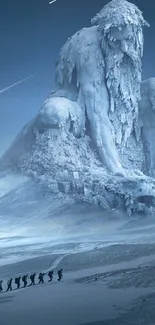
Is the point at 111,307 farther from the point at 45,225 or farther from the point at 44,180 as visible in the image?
the point at 44,180

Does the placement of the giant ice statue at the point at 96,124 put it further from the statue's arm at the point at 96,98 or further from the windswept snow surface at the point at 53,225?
the windswept snow surface at the point at 53,225

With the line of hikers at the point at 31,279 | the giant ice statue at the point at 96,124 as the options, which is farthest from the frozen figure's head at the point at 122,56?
the line of hikers at the point at 31,279

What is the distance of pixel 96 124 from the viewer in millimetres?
9859

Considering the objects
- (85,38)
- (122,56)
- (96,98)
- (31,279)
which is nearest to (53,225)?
(31,279)

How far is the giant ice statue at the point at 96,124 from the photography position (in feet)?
29.6

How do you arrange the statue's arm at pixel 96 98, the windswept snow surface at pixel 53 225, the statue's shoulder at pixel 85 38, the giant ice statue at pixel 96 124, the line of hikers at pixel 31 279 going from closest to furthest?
the line of hikers at pixel 31 279 → the windswept snow surface at pixel 53 225 → the giant ice statue at pixel 96 124 → the statue's shoulder at pixel 85 38 → the statue's arm at pixel 96 98

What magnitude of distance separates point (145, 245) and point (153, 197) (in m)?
1.57

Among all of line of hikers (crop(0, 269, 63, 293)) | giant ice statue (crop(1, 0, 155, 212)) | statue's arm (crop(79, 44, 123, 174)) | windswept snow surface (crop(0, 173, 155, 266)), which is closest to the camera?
line of hikers (crop(0, 269, 63, 293))

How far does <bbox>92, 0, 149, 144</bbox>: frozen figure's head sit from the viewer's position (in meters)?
9.49

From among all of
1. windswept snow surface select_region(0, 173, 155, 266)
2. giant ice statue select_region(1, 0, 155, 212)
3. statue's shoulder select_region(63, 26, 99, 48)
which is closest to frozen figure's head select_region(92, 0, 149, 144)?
giant ice statue select_region(1, 0, 155, 212)

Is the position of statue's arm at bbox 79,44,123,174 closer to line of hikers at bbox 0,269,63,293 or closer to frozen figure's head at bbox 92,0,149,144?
frozen figure's head at bbox 92,0,149,144

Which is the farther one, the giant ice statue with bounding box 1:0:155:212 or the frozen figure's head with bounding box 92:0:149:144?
the frozen figure's head with bounding box 92:0:149:144

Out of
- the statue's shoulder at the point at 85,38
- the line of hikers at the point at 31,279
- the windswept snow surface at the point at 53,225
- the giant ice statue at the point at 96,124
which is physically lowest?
the line of hikers at the point at 31,279

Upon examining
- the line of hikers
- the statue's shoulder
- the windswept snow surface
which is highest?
the statue's shoulder
